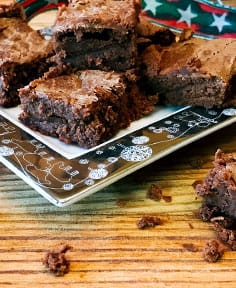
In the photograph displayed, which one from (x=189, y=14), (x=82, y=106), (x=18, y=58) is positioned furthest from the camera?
(x=189, y=14)

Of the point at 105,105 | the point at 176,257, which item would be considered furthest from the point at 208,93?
the point at 176,257

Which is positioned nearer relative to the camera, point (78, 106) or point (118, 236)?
point (118, 236)

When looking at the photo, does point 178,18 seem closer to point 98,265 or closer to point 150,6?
point 150,6

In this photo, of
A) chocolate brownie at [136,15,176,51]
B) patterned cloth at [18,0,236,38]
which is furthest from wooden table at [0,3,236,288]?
patterned cloth at [18,0,236,38]

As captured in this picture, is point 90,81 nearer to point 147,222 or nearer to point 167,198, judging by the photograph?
point 167,198

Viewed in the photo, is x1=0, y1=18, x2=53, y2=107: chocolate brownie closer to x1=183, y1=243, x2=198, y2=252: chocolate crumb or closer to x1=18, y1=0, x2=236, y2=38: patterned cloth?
x1=18, y1=0, x2=236, y2=38: patterned cloth

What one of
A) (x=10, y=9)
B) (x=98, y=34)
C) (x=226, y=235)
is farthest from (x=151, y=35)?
(x=226, y=235)

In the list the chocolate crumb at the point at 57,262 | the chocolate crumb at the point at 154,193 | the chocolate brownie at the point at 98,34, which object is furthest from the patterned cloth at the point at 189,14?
the chocolate crumb at the point at 57,262
